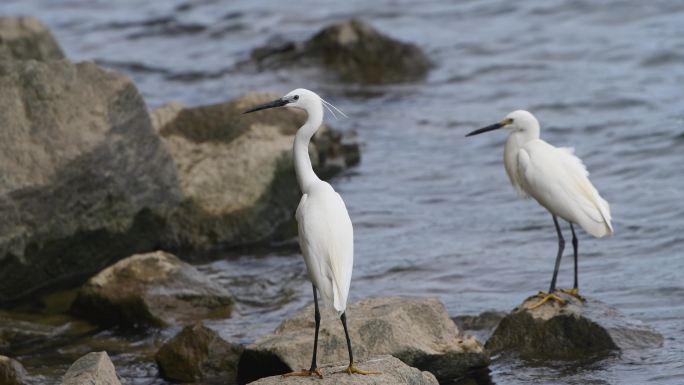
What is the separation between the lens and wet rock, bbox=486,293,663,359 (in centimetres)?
624

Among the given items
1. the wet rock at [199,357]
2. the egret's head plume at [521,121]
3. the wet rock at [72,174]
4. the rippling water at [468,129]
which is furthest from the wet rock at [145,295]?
the egret's head plume at [521,121]

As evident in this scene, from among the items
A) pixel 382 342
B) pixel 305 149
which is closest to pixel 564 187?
pixel 382 342

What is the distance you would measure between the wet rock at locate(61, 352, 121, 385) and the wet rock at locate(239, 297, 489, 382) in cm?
87

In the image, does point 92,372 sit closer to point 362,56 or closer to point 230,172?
point 230,172

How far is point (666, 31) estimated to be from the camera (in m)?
14.3

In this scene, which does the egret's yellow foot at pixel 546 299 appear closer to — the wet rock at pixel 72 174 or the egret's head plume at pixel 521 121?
the egret's head plume at pixel 521 121

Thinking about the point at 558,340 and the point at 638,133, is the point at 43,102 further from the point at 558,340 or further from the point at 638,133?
the point at 638,133

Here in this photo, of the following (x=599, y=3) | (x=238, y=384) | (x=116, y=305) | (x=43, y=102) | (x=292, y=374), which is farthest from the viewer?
(x=599, y=3)

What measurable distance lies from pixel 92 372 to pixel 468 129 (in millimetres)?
7190

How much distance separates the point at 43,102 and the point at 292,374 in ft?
11.1

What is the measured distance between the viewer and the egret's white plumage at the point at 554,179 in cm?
670

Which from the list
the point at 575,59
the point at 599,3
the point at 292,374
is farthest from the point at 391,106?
the point at 292,374

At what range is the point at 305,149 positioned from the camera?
5.41m

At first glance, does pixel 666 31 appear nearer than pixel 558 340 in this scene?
No
